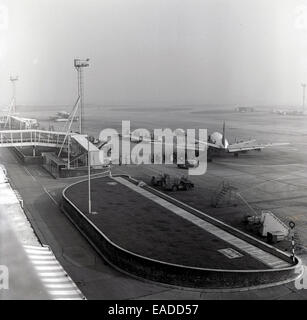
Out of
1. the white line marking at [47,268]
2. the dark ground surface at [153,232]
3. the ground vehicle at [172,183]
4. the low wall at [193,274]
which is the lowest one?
the low wall at [193,274]

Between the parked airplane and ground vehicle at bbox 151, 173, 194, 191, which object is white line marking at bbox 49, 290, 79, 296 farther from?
the parked airplane

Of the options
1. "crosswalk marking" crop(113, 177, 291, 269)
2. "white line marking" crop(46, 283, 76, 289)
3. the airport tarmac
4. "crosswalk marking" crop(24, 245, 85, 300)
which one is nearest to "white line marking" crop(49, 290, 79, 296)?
"crosswalk marking" crop(24, 245, 85, 300)

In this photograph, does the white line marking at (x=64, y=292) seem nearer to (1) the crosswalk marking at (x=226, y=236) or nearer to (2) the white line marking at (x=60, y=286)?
(2) the white line marking at (x=60, y=286)

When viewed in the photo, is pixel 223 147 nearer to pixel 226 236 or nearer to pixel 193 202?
pixel 193 202

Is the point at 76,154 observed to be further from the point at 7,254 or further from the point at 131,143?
the point at 7,254

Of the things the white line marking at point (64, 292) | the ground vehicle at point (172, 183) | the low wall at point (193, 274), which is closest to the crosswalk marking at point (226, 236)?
the low wall at point (193, 274)
